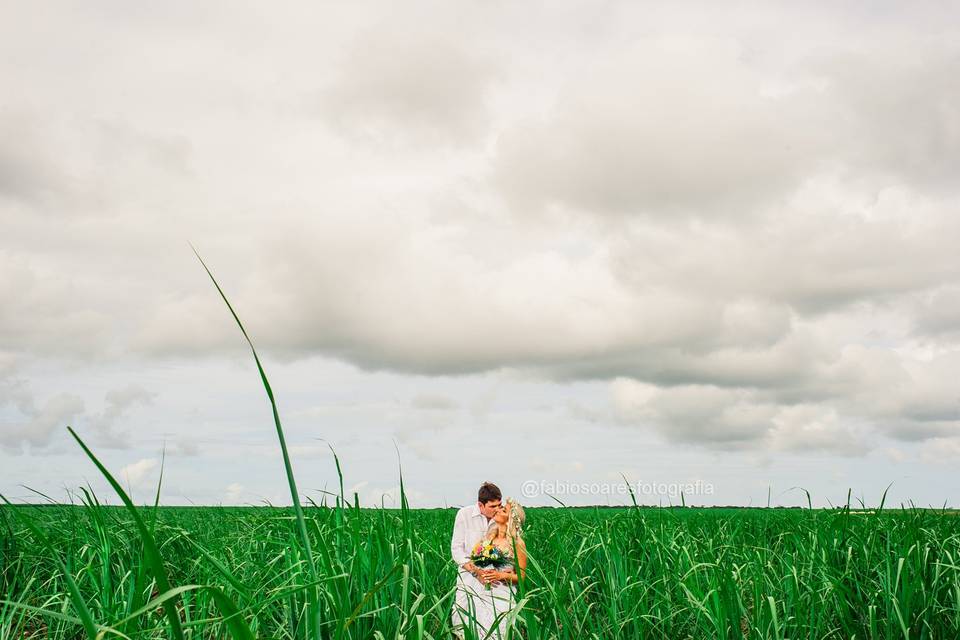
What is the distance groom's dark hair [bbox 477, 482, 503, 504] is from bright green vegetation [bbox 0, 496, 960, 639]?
0.66 metres

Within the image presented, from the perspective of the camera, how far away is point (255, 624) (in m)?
3.43

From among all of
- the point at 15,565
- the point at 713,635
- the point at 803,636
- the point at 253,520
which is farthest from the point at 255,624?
the point at 253,520

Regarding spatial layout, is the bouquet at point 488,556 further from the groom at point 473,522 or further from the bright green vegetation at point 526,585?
the bright green vegetation at point 526,585

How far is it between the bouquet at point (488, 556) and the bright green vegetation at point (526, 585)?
1.20 feet

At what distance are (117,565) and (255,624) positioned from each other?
10.9 feet

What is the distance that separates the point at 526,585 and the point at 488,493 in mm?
1587

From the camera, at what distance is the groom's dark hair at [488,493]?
6777 mm

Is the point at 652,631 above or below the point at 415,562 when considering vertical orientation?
below

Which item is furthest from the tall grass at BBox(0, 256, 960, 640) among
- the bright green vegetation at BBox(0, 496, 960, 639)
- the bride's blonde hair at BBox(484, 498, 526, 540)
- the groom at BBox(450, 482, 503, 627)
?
the bride's blonde hair at BBox(484, 498, 526, 540)

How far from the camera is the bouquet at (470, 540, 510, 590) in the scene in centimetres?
630

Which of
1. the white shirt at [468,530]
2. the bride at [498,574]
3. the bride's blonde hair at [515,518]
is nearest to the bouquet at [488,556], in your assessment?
the bride at [498,574]

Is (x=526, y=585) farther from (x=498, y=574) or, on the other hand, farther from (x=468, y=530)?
(x=468, y=530)

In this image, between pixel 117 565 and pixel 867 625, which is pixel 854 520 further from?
pixel 117 565

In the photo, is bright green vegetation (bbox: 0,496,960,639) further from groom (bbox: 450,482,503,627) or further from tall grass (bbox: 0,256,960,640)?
groom (bbox: 450,482,503,627)
